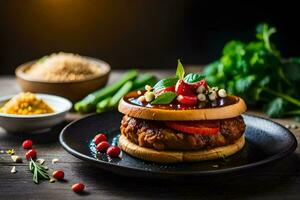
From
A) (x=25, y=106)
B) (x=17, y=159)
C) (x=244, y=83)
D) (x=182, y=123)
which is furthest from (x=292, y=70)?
(x=17, y=159)

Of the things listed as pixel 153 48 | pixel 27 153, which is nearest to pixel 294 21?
pixel 153 48

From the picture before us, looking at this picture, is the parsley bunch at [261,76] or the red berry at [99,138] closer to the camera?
the red berry at [99,138]

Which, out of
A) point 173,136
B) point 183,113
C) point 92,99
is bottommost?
point 92,99

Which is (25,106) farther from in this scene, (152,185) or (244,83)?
(244,83)

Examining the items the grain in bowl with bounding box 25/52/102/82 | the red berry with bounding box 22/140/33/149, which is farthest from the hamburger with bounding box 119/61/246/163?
the grain in bowl with bounding box 25/52/102/82

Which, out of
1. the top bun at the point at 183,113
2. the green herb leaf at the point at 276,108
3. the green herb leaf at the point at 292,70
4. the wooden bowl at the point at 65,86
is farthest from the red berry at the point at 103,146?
the green herb leaf at the point at 292,70

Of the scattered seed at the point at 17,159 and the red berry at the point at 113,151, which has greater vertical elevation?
the red berry at the point at 113,151

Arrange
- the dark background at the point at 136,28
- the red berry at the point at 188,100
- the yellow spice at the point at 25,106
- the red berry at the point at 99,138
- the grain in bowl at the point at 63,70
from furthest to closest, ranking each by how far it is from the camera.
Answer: the dark background at the point at 136,28, the grain in bowl at the point at 63,70, the yellow spice at the point at 25,106, the red berry at the point at 99,138, the red berry at the point at 188,100

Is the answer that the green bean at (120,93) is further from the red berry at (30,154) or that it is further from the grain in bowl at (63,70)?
the red berry at (30,154)
